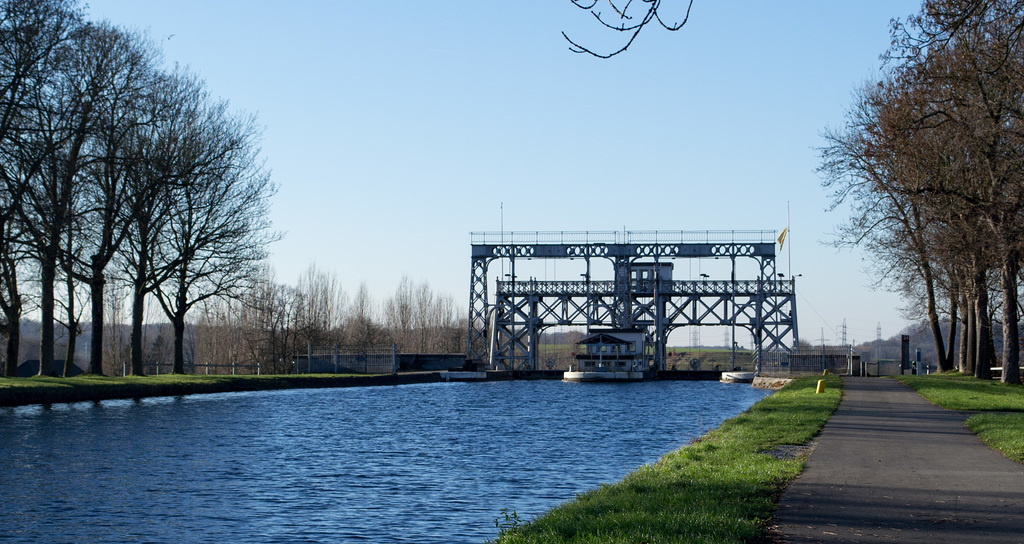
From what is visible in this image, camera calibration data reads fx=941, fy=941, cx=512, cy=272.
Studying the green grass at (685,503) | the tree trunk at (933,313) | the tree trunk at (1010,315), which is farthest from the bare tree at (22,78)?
the tree trunk at (933,313)

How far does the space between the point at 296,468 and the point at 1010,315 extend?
94.2 feet

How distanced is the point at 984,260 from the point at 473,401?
74.2 ft

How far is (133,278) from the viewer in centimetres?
4328

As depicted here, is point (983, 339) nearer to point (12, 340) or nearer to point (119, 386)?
point (119, 386)

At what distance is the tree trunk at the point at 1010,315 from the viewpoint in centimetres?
3388

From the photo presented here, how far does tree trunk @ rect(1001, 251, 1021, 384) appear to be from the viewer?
33875mm

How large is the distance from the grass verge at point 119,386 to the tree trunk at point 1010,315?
32.3 metres

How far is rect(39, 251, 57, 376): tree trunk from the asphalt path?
85.0 ft

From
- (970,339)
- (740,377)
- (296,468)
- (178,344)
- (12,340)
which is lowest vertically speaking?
(740,377)

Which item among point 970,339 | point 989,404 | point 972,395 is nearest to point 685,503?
point 989,404

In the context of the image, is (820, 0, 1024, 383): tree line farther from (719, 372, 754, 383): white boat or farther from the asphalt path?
(719, 372, 754, 383): white boat

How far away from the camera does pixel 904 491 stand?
37.7 feet

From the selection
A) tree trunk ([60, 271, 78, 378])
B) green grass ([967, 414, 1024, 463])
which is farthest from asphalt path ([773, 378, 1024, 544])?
tree trunk ([60, 271, 78, 378])

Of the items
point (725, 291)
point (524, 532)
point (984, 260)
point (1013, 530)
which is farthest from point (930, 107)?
point (725, 291)
